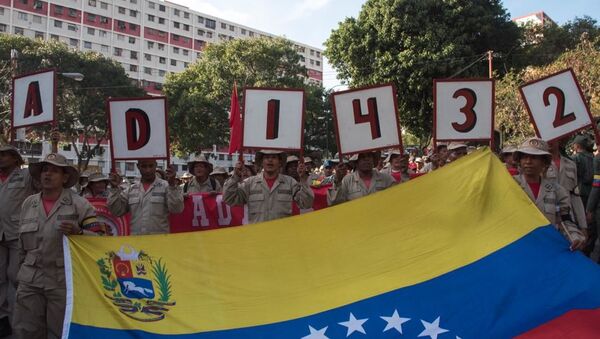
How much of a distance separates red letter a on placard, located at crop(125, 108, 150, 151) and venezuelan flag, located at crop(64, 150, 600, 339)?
6.03ft

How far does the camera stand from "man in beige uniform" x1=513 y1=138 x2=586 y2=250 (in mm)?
4227

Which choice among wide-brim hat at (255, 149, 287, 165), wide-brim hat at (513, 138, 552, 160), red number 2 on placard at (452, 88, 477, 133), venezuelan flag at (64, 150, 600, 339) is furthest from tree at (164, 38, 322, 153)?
venezuelan flag at (64, 150, 600, 339)

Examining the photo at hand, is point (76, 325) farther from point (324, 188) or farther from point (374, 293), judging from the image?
point (324, 188)

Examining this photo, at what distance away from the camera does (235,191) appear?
5.53m

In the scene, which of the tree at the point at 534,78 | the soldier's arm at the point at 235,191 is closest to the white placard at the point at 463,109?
the soldier's arm at the point at 235,191

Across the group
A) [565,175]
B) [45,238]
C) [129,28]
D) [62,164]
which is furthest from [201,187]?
[129,28]

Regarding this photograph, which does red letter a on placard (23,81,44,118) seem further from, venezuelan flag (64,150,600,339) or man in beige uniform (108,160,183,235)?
venezuelan flag (64,150,600,339)

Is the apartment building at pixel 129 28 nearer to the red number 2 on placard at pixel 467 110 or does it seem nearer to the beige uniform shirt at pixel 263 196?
the beige uniform shirt at pixel 263 196

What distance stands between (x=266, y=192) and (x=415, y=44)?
69.1 feet

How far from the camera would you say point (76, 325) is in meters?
3.52

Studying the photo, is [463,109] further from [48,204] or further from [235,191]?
[48,204]

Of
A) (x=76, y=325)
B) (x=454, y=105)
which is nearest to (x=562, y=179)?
(x=454, y=105)

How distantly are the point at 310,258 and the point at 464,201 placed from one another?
1.19 meters

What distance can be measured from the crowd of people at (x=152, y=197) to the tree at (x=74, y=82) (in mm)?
29662
